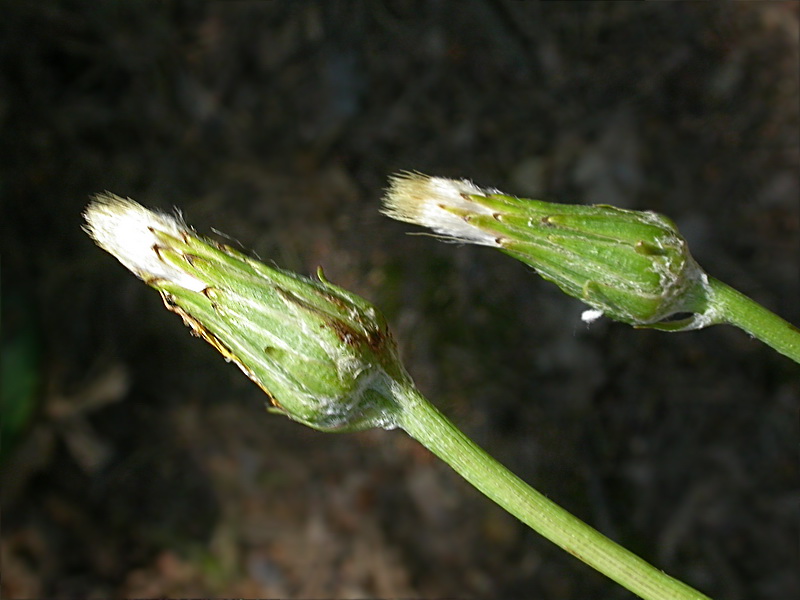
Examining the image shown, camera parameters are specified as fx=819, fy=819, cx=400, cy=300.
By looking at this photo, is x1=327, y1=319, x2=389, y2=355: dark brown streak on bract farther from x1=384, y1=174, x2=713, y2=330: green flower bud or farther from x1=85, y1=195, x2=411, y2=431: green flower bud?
x1=384, y1=174, x2=713, y2=330: green flower bud

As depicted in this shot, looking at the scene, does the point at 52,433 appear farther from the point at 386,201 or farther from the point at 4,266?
the point at 386,201

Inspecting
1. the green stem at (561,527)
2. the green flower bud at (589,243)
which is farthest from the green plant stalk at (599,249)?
the green stem at (561,527)

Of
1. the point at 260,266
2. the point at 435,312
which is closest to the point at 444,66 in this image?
the point at 435,312

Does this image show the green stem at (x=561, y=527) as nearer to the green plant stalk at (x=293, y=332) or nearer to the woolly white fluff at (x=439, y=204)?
the green plant stalk at (x=293, y=332)

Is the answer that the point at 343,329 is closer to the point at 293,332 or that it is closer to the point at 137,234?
the point at 293,332

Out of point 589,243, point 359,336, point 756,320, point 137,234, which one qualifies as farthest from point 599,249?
point 137,234

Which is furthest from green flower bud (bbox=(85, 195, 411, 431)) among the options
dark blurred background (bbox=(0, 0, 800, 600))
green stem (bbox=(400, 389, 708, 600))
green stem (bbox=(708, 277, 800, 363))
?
dark blurred background (bbox=(0, 0, 800, 600))
